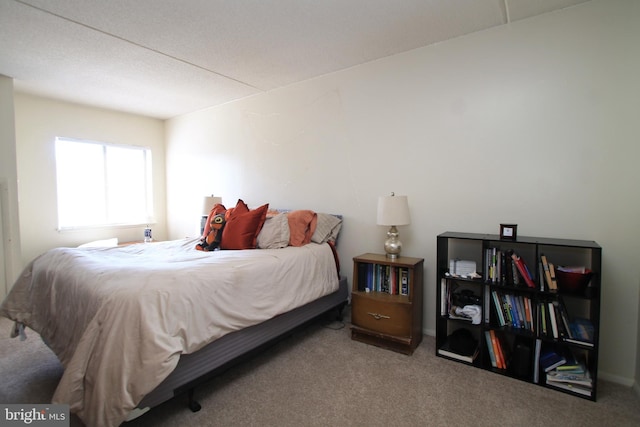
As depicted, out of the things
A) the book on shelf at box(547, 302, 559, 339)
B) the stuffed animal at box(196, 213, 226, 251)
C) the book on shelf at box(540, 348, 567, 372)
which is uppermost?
the stuffed animal at box(196, 213, 226, 251)

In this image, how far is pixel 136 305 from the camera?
149 centimetres

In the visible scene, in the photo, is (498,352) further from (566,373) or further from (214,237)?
(214,237)

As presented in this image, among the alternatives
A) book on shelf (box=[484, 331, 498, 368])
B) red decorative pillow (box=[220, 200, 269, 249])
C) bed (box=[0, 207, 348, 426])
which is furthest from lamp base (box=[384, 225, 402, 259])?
red decorative pillow (box=[220, 200, 269, 249])

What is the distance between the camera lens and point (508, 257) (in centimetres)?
214

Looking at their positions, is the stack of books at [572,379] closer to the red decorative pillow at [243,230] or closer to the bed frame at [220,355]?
the bed frame at [220,355]

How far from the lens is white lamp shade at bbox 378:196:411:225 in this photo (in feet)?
8.25

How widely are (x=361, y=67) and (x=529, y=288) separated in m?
2.34

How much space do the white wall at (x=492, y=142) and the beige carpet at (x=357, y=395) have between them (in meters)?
0.55

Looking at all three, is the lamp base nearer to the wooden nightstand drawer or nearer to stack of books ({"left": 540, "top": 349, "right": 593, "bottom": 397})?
the wooden nightstand drawer

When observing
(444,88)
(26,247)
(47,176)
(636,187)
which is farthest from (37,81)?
(636,187)

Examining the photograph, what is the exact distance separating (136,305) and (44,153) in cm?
A: 369

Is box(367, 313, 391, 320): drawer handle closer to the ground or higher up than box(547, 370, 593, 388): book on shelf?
higher up

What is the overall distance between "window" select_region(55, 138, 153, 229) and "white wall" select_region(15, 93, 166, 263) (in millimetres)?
106

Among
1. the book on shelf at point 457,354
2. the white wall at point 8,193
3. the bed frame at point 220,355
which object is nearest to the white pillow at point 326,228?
the bed frame at point 220,355
